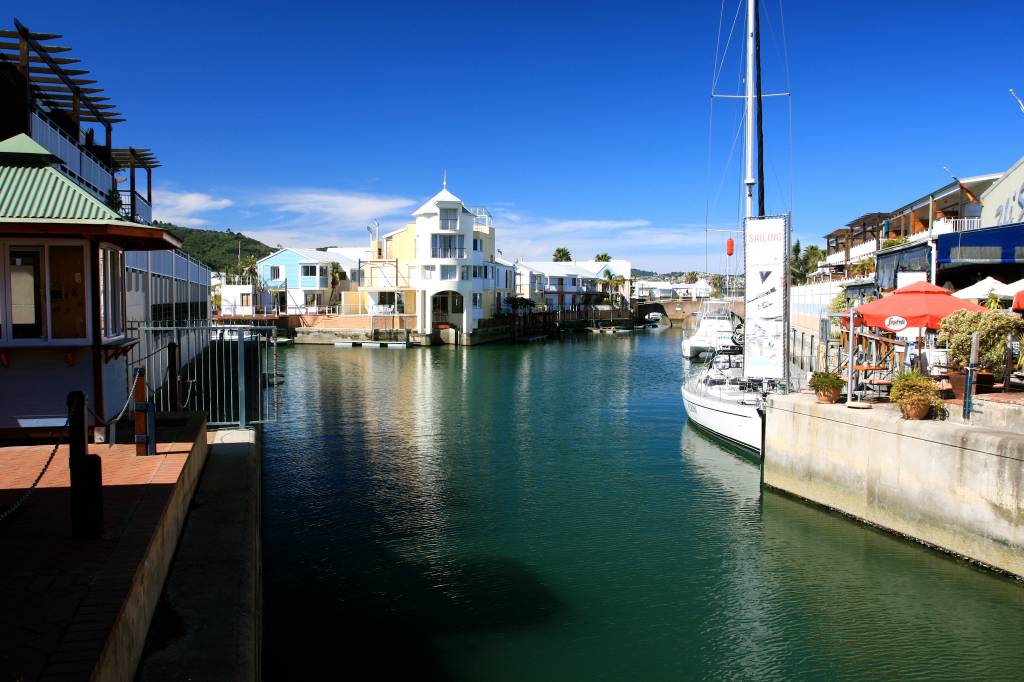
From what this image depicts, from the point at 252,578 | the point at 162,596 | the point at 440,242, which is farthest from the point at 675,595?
the point at 440,242

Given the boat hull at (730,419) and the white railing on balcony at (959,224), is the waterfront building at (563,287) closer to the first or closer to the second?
the white railing on balcony at (959,224)

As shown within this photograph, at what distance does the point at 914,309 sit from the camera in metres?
17.3

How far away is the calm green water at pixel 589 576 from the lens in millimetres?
10219

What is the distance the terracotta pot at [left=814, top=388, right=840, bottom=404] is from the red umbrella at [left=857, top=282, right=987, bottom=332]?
96.2 inches

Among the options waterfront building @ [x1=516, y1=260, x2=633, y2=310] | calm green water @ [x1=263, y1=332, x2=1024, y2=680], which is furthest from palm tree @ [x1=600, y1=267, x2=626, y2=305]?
calm green water @ [x1=263, y1=332, x2=1024, y2=680]

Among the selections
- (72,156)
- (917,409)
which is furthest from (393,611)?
(72,156)

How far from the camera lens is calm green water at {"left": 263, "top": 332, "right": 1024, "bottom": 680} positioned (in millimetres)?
10219

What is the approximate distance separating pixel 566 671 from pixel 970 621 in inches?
245

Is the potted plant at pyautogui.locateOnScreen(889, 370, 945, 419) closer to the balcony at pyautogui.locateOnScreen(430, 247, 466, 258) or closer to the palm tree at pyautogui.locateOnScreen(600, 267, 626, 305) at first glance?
the balcony at pyautogui.locateOnScreen(430, 247, 466, 258)

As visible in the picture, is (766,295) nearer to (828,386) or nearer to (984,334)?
(828,386)

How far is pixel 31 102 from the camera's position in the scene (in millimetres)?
17297

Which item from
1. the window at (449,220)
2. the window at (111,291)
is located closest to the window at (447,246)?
the window at (449,220)

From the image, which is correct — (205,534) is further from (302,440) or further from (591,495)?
(302,440)

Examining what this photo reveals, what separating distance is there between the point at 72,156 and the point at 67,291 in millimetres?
11089
